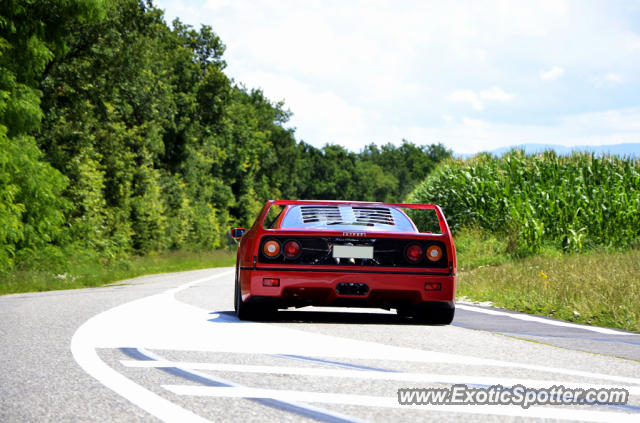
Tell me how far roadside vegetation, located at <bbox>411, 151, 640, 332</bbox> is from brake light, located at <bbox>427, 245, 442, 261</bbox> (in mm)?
3333

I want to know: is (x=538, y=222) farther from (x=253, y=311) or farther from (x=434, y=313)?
(x=253, y=311)

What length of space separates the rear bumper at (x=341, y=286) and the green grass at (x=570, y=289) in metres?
2.45

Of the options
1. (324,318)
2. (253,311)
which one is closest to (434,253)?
(324,318)

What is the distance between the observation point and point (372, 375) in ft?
18.9

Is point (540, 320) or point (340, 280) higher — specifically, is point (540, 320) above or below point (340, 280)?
below

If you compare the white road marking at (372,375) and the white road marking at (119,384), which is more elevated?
the white road marking at (119,384)

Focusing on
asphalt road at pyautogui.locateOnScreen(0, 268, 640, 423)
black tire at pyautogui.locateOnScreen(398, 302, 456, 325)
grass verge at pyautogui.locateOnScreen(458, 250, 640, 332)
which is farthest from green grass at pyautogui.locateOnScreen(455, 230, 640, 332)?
black tire at pyautogui.locateOnScreen(398, 302, 456, 325)

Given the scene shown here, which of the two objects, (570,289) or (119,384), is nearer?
(119,384)

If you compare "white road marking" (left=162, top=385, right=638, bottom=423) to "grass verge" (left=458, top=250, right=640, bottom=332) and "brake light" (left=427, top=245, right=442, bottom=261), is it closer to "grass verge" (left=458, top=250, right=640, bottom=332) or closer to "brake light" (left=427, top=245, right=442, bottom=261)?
"brake light" (left=427, top=245, right=442, bottom=261)

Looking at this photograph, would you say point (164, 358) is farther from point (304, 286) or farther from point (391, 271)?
point (391, 271)

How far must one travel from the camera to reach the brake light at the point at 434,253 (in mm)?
8797

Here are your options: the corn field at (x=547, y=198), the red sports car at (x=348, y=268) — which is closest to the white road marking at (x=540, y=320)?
the red sports car at (x=348, y=268)

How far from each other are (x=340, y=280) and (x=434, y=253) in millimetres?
1062

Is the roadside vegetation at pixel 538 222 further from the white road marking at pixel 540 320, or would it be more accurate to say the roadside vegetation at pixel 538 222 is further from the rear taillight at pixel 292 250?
the rear taillight at pixel 292 250
